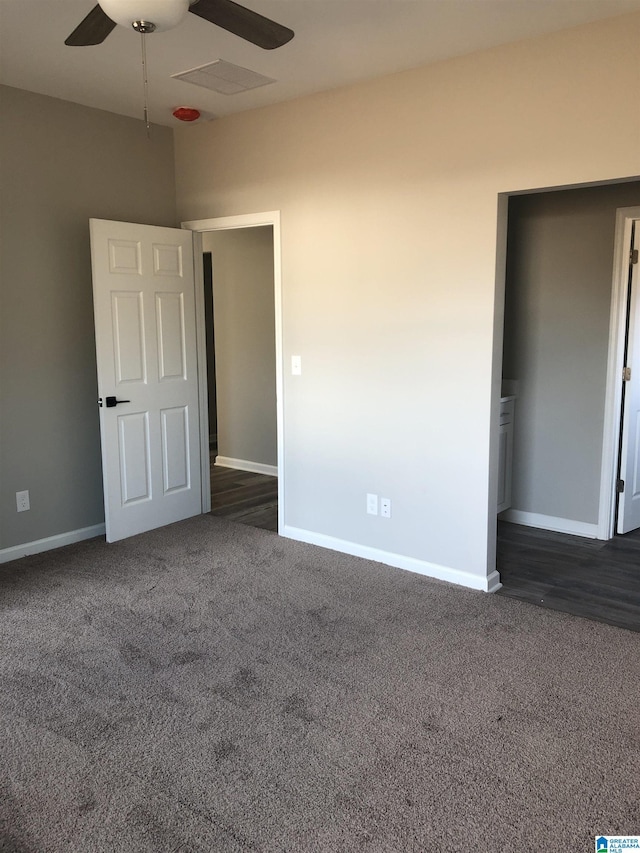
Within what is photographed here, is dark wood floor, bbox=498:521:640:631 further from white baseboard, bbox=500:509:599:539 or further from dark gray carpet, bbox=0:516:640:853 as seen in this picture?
dark gray carpet, bbox=0:516:640:853

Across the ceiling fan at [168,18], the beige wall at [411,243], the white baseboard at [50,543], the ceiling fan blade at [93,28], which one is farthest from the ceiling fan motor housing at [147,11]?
the white baseboard at [50,543]

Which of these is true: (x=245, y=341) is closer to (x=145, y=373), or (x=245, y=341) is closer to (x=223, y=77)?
(x=145, y=373)

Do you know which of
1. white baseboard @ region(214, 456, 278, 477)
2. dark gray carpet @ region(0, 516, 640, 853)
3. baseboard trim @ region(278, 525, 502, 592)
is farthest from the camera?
white baseboard @ region(214, 456, 278, 477)

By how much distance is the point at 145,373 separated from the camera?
450 centimetres

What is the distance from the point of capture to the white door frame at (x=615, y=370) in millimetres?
4094

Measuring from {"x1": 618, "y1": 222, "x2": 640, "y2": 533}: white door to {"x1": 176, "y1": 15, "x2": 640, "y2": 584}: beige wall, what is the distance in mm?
1271

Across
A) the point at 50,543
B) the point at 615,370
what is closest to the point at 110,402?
the point at 50,543

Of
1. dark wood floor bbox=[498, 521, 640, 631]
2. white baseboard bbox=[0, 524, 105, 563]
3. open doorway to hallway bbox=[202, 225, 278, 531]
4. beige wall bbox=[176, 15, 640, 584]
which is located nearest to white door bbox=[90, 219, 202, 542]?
white baseboard bbox=[0, 524, 105, 563]

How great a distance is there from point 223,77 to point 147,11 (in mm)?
1748

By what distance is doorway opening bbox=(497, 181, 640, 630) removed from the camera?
4.18m

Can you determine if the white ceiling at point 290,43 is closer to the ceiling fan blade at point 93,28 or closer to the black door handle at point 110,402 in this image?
the ceiling fan blade at point 93,28

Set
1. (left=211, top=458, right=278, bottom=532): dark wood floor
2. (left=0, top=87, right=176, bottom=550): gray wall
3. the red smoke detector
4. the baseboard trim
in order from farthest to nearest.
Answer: (left=211, top=458, right=278, bottom=532): dark wood floor
the red smoke detector
(left=0, top=87, right=176, bottom=550): gray wall
the baseboard trim

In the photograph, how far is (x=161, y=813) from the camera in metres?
2.02

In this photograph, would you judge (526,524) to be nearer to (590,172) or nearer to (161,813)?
(590,172)
